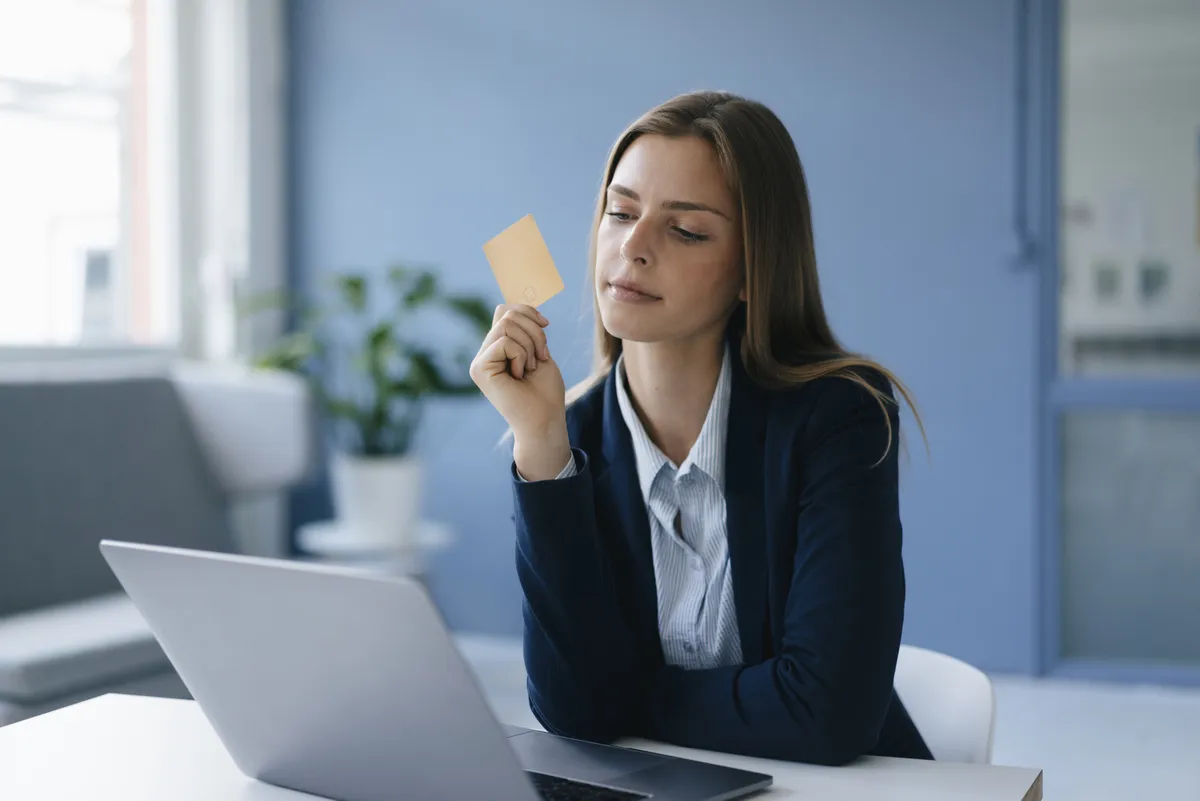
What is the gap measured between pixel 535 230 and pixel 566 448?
212mm

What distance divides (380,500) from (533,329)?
242 cm

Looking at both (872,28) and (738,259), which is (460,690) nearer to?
(738,259)

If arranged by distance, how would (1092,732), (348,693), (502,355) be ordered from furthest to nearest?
1. (1092,732)
2. (502,355)
3. (348,693)

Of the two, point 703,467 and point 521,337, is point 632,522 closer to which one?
point 703,467

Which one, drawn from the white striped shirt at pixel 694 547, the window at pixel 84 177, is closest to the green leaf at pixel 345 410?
the window at pixel 84 177

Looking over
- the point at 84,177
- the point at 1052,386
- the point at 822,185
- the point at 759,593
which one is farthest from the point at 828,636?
Answer: the point at 84,177

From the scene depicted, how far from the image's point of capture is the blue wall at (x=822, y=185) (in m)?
3.51

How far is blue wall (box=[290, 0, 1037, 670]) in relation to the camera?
11.5 ft

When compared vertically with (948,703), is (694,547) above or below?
above

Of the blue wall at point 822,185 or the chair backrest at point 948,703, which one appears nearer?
the chair backrest at point 948,703

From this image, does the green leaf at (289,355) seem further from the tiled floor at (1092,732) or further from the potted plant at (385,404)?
the tiled floor at (1092,732)

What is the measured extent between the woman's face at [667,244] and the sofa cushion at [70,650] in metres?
1.27

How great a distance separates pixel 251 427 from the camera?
312cm

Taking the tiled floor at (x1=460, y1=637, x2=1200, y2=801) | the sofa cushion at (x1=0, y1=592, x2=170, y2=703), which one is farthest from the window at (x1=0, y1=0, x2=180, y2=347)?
the tiled floor at (x1=460, y1=637, x2=1200, y2=801)
